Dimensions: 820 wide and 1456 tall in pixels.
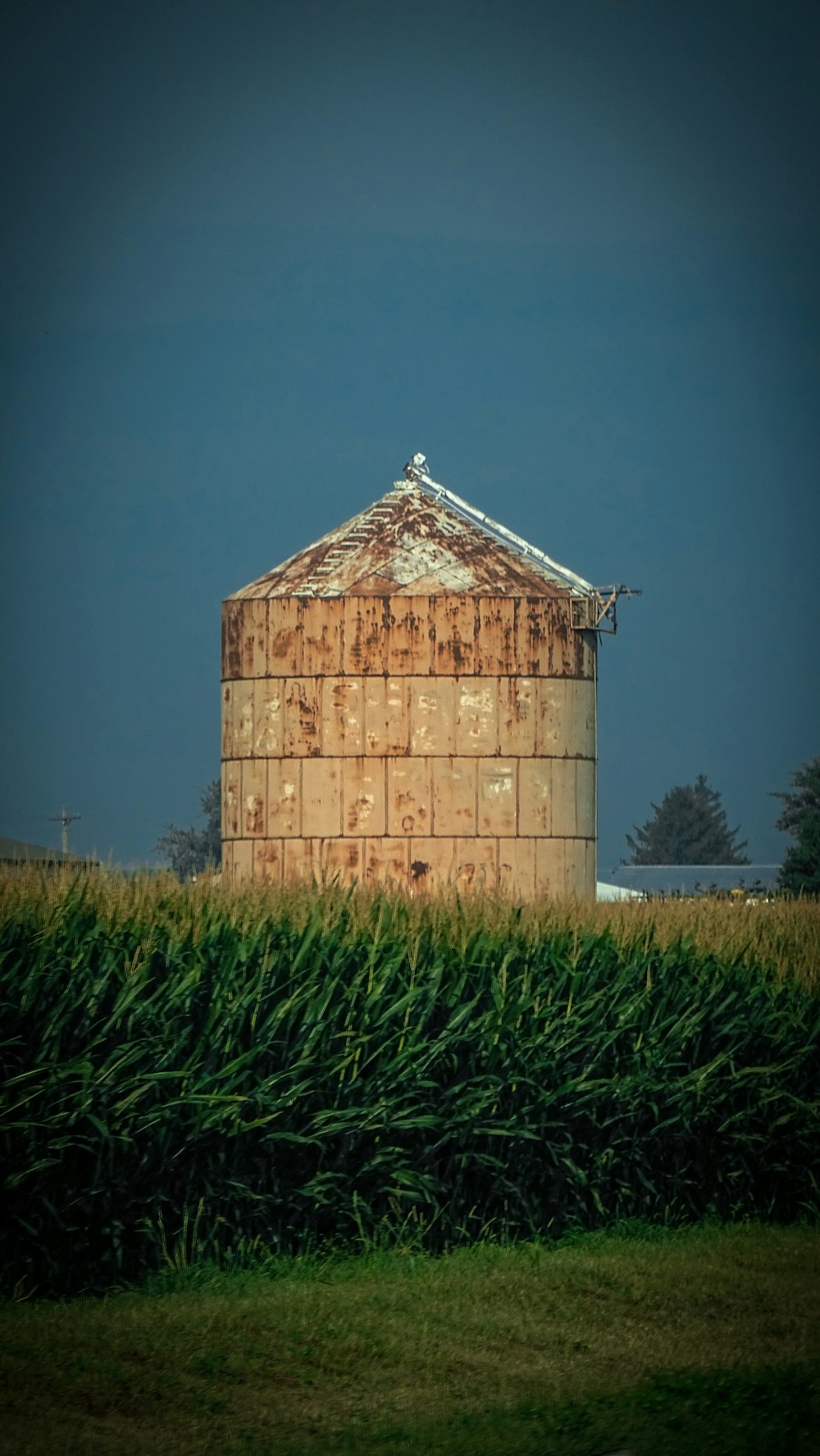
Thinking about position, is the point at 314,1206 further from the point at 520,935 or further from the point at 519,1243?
the point at 520,935

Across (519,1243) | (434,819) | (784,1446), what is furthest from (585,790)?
(784,1446)

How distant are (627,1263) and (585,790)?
54.4 ft

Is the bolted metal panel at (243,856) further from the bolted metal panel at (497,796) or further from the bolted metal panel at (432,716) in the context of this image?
the bolted metal panel at (497,796)

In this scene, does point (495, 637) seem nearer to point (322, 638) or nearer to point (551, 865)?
point (322, 638)

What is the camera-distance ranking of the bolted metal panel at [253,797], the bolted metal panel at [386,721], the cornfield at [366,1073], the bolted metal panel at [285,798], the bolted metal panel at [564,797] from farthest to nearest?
1. the bolted metal panel at [564,797]
2. the bolted metal panel at [253,797]
3. the bolted metal panel at [285,798]
4. the bolted metal panel at [386,721]
5. the cornfield at [366,1073]

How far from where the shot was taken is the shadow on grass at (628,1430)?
9016mm

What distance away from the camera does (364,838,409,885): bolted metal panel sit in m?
27.9

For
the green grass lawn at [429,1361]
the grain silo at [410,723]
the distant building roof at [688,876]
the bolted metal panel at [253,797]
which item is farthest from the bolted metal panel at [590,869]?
the distant building roof at [688,876]

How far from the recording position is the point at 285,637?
95.1ft

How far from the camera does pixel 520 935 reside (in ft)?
54.1

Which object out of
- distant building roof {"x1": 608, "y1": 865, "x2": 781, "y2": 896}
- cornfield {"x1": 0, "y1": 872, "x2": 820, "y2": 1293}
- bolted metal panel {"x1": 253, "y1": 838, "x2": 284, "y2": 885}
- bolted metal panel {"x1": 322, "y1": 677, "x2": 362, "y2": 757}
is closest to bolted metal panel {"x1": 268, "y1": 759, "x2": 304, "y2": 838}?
bolted metal panel {"x1": 253, "y1": 838, "x2": 284, "y2": 885}

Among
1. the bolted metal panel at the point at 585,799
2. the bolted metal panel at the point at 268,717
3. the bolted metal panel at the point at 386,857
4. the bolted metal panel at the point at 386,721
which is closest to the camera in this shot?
the bolted metal panel at the point at 386,857

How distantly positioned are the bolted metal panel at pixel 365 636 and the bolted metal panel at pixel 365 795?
1431 mm

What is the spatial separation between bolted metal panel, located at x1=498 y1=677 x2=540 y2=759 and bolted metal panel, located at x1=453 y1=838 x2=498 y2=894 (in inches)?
57.3
